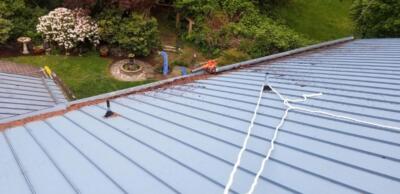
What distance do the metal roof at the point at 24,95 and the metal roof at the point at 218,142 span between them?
1454 millimetres

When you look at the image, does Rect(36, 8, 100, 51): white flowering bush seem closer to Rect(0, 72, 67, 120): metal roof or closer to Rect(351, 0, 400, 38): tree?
Rect(0, 72, 67, 120): metal roof

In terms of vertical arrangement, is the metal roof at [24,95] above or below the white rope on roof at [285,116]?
below

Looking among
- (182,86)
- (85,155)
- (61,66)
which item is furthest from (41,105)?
(61,66)

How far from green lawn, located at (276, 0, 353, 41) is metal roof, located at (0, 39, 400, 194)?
13.8m

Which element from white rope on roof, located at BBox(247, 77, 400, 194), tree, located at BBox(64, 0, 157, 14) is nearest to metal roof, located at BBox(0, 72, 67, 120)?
white rope on roof, located at BBox(247, 77, 400, 194)

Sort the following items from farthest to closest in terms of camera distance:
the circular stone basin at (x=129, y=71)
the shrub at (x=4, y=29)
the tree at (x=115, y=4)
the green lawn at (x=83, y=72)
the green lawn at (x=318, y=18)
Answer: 1. the green lawn at (x=318, y=18)
2. the tree at (x=115, y=4)
3. the shrub at (x=4, y=29)
4. the circular stone basin at (x=129, y=71)
5. the green lawn at (x=83, y=72)

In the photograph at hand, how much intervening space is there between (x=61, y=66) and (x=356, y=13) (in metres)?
12.0

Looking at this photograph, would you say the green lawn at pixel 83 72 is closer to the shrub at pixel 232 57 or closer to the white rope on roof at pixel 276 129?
the shrub at pixel 232 57

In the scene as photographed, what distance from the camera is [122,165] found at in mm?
4094

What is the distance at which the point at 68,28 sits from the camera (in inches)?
647

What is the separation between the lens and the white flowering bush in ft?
53.9

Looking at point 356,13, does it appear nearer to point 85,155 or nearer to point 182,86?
point 182,86

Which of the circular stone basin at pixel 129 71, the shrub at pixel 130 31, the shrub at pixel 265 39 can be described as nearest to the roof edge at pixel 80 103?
the circular stone basin at pixel 129 71

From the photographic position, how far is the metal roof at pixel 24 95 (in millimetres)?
7250
